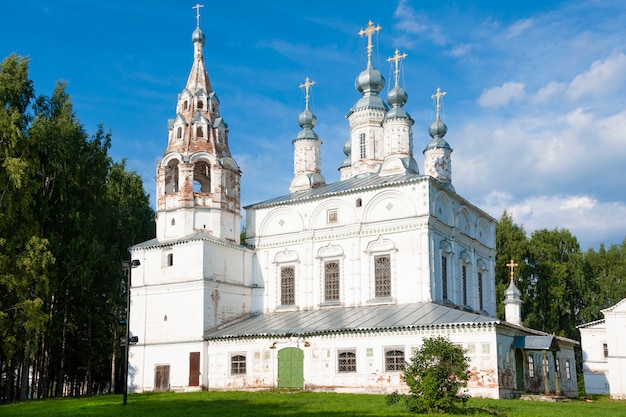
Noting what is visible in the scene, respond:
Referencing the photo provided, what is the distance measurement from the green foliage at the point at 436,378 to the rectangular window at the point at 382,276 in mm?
10033

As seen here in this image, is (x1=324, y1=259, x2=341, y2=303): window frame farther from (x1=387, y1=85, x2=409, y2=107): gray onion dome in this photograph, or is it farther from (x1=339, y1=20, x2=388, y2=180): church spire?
(x1=387, y1=85, x2=409, y2=107): gray onion dome

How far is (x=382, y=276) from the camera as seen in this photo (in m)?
25.2

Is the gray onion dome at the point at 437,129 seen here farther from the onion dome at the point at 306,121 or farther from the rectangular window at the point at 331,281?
the rectangular window at the point at 331,281

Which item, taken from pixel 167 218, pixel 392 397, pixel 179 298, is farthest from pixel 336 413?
pixel 167 218

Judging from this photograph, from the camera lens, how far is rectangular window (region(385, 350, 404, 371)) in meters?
21.6

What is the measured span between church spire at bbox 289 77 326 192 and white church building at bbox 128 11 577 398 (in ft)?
5.16

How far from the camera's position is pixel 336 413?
13.9 meters

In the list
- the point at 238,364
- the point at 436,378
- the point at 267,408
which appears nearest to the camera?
the point at 436,378

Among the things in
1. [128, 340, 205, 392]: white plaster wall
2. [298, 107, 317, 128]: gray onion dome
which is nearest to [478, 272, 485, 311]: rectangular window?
[298, 107, 317, 128]: gray onion dome

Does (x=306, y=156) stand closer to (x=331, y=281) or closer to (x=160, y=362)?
(x=331, y=281)

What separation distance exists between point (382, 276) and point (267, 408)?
33.3ft

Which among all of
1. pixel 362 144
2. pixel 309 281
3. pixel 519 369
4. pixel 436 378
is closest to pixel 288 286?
pixel 309 281

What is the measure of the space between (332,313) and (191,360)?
510 centimetres

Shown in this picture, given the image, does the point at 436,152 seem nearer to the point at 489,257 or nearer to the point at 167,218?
the point at 489,257
